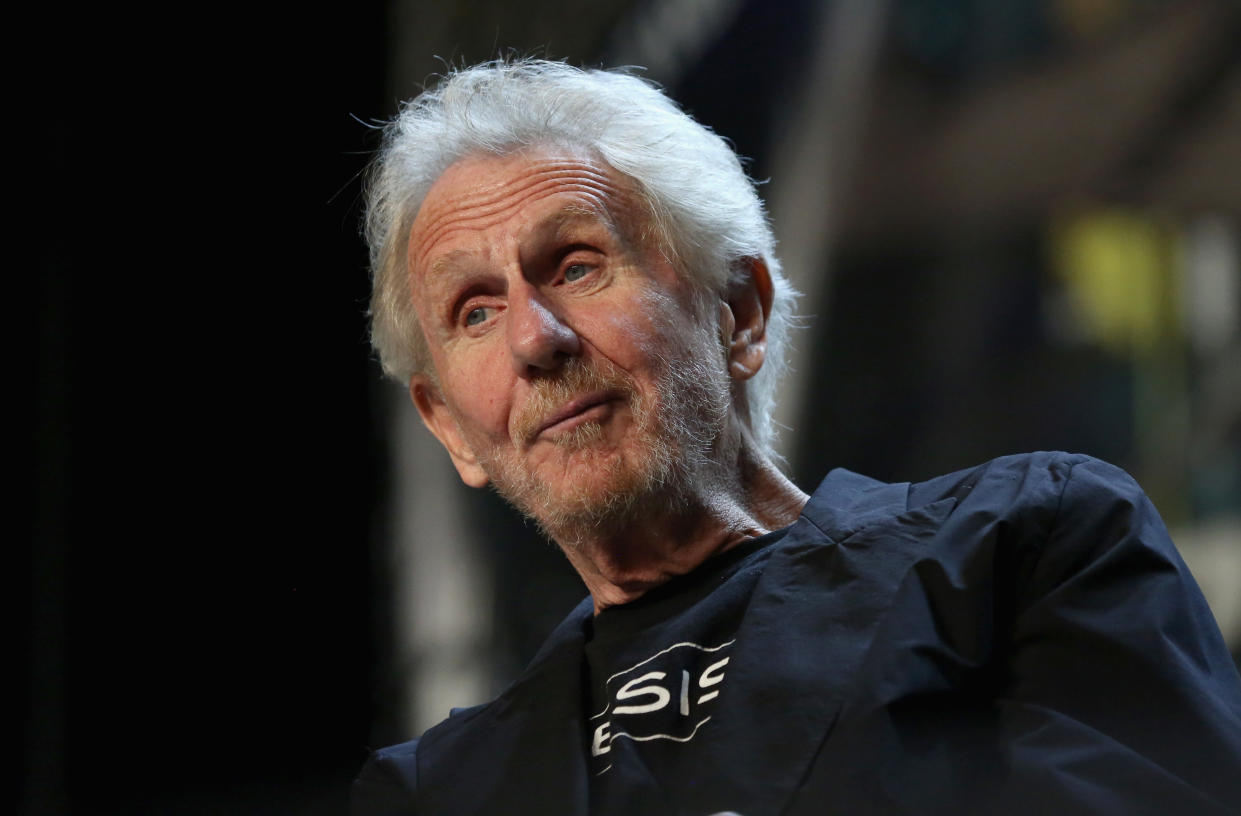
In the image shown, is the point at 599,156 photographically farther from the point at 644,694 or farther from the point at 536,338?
the point at 644,694

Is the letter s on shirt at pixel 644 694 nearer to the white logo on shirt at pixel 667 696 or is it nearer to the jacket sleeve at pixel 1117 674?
the white logo on shirt at pixel 667 696

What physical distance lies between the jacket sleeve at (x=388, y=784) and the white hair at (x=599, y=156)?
1.81 ft

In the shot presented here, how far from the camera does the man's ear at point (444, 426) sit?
1.64 metres

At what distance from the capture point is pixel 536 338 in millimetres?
1352

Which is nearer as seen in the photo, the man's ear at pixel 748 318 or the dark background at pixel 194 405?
the man's ear at pixel 748 318

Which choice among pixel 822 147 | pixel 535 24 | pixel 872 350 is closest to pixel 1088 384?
pixel 872 350

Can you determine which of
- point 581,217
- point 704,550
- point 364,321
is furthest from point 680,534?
point 364,321

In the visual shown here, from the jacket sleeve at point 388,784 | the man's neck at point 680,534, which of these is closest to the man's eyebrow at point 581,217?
the man's neck at point 680,534

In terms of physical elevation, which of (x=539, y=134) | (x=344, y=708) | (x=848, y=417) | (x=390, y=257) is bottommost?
(x=344, y=708)

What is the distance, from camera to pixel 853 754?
107 cm

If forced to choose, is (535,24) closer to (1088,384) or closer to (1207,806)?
(1088,384)

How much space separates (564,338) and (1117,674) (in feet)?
2.26

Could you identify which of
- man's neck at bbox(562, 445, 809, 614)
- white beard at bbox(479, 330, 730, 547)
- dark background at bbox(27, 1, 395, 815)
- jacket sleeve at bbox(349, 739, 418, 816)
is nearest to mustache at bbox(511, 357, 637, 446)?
white beard at bbox(479, 330, 730, 547)

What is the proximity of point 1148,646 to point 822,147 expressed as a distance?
7.87 ft
